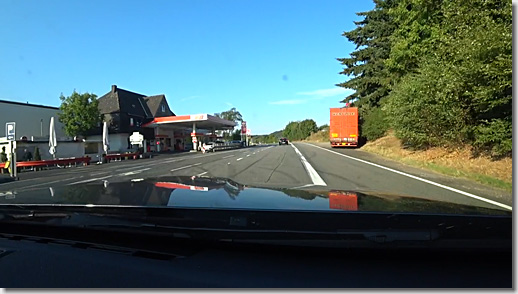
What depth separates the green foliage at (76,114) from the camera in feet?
126

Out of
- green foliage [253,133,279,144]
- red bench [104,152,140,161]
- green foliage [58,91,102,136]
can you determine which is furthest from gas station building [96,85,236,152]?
green foliage [253,133,279,144]

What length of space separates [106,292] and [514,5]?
12.0m

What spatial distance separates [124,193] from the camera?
11.1 feet

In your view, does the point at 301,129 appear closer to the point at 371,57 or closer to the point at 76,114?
the point at 371,57

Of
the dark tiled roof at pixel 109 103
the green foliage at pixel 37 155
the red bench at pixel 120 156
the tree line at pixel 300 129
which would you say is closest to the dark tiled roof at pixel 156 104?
the dark tiled roof at pixel 109 103

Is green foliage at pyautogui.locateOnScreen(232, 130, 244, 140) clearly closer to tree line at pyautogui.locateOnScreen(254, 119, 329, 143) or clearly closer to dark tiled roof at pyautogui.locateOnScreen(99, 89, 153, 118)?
tree line at pyautogui.locateOnScreen(254, 119, 329, 143)

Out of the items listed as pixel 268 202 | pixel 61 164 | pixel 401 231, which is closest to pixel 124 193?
pixel 268 202

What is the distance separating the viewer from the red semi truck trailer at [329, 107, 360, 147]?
3553cm

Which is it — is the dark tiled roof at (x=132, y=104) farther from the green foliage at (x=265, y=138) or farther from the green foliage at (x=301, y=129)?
the green foliage at (x=265, y=138)

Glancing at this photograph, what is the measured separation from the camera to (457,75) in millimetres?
11875

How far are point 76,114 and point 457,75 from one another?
3889cm

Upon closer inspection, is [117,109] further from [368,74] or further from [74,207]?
[74,207]

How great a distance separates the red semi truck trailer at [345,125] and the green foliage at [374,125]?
114 centimetres

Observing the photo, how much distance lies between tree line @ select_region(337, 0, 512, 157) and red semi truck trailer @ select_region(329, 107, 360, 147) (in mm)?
8629
